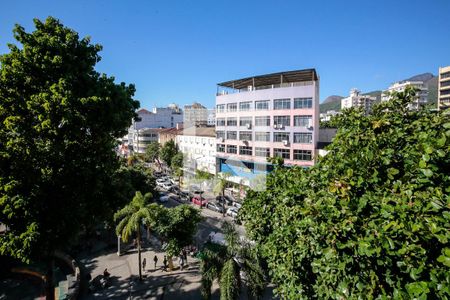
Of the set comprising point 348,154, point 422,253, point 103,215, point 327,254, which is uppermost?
point 348,154

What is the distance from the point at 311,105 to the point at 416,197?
92.6 feet

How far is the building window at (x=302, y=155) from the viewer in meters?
30.6

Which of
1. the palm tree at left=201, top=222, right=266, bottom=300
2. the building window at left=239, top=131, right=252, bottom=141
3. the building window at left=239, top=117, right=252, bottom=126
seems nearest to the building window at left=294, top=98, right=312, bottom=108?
the building window at left=239, top=117, right=252, bottom=126

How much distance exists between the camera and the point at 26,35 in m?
9.55

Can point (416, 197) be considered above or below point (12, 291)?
above

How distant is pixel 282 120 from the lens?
32750mm

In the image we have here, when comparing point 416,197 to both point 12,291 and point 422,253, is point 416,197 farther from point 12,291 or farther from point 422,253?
point 12,291

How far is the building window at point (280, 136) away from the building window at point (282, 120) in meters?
1.32

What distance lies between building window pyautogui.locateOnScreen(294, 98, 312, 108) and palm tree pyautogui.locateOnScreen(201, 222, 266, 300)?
74.8 feet

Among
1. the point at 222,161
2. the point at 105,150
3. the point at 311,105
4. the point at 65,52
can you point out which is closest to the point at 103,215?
the point at 105,150

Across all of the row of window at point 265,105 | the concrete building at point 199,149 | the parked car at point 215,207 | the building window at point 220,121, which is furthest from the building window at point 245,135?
the parked car at point 215,207

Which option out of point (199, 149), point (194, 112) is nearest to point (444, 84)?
point (199, 149)

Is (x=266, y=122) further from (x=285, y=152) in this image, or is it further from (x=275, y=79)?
(x=275, y=79)

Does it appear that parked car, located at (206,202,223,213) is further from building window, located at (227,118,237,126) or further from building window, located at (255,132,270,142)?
building window, located at (227,118,237,126)
